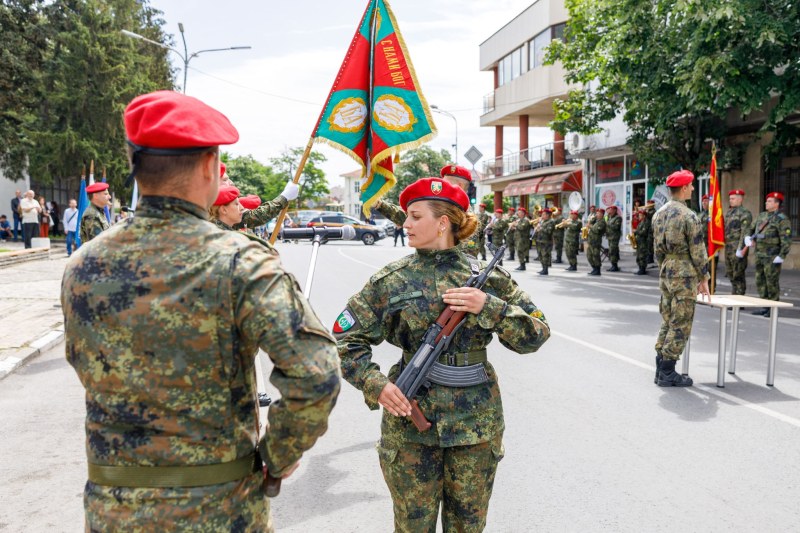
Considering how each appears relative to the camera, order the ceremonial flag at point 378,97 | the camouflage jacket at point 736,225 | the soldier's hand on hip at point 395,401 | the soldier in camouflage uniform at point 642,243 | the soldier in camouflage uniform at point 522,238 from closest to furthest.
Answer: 1. the soldier's hand on hip at point 395,401
2. the ceremonial flag at point 378,97
3. the camouflage jacket at point 736,225
4. the soldier in camouflage uniform at point 642,243
5. the soldier in camouflage uniform at point 522,238

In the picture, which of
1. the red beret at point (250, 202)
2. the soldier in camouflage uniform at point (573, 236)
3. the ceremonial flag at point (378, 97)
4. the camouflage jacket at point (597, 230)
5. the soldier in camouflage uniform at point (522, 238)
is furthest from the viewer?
the soldier in camouflage uniform at point (522, 238)

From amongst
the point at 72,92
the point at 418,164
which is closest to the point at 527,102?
the point at 72,92

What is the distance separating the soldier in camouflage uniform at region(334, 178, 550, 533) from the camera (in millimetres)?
2576

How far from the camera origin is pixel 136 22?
35.8m

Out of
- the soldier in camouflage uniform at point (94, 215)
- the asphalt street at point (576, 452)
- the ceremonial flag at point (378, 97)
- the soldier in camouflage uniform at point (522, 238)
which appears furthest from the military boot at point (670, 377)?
the soldier in camouflage uniform at point (522, 238)

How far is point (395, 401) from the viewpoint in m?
2.47

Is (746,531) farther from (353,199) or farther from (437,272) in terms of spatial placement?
(353,199)

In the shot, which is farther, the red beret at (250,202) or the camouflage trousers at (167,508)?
the red beret at (250,202)

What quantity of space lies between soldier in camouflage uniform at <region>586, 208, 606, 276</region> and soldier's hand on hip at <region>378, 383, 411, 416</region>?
17302 millimetres

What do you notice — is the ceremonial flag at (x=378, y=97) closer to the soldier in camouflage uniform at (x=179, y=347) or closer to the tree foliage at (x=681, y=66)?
the soldier in camouflage uniform at (x=179, y=347)

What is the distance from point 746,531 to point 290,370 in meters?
3.10

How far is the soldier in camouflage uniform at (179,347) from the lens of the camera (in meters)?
1.62

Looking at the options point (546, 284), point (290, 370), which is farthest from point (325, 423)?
point (546, 284)

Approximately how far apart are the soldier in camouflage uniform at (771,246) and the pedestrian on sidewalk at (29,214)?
19.6m
